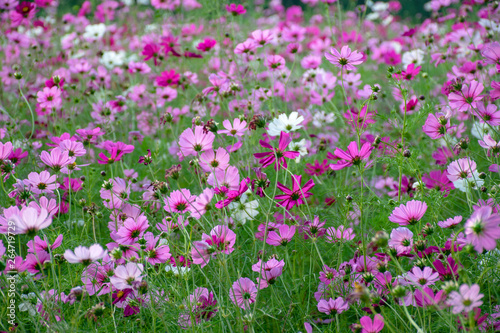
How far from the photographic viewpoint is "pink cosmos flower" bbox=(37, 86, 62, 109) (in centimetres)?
171

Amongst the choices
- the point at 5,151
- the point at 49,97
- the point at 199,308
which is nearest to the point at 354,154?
the point at 199,308

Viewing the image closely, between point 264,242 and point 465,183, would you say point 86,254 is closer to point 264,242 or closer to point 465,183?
point 264,242

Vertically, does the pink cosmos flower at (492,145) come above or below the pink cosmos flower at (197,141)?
below

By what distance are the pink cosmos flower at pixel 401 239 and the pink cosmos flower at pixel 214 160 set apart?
42cm

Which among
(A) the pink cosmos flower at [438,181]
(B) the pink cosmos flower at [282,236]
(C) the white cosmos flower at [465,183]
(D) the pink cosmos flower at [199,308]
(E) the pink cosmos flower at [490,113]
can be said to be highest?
(E) the pink cosmos flower at [490,113]

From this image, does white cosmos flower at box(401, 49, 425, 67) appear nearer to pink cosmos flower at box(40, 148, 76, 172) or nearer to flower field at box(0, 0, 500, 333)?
flower field at box(0, 0, 500, 333)

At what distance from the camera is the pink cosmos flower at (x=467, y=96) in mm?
1053

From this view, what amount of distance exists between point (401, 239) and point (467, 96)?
0.42m

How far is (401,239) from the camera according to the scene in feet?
3.10

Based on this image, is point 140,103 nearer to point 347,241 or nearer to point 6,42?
point 347,241

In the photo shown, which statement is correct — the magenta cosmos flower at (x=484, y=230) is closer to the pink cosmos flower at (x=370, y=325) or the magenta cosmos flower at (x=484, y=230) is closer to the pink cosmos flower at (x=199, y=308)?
the pink cosmos flower at (x=370, y=325)

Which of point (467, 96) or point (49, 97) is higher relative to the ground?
point (467, 96)

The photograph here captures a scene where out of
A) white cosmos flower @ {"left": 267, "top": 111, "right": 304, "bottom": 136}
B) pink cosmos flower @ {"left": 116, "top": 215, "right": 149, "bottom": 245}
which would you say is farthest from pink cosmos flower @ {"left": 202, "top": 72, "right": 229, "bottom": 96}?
pink cosmos flower @ {"left": 116, "top": 215, "right": 149, "bottom": 245}

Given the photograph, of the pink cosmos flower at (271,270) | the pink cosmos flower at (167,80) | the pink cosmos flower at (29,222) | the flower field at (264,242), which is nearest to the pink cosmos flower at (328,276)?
the flower field at (264,242)
